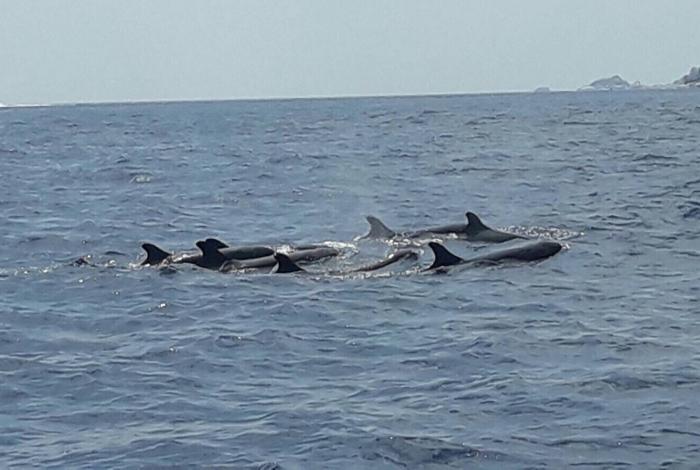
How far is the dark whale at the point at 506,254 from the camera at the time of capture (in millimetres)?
18109

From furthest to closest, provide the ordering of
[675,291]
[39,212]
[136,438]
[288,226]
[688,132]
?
[688,132]
[39,212]
[288,226]
[675,291]
[136,438]

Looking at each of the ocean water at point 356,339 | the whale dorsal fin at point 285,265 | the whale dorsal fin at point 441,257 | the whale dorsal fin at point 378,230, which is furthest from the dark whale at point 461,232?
the whale dorsal fin at point 285,265

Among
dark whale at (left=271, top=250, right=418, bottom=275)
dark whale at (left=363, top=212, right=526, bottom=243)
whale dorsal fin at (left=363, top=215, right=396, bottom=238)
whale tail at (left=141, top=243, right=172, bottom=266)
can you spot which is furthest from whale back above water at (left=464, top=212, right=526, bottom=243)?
whale tail at (left=141, top=243, right=172, bottom=266)

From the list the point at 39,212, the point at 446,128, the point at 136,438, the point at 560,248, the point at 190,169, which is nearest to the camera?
the point at 136,438

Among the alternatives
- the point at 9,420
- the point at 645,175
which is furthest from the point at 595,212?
the point at 9,420

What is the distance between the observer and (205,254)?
19078 mm

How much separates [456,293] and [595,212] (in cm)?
881

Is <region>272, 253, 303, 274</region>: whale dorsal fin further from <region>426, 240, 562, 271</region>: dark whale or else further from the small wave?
the small wave

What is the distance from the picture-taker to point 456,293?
16172 millimetres

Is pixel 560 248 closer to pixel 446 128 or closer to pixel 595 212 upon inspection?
pixel 595 212

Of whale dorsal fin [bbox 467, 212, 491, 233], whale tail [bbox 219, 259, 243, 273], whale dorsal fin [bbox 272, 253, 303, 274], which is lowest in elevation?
whale tail [bbox 219, 259, 243, 273]

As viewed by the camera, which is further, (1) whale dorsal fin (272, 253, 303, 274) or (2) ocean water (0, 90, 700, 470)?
(1) whale dorsal fin (272, 253, 303, 274)

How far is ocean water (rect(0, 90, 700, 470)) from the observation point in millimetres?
9953

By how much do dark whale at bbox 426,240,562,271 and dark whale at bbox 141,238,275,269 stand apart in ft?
9.09
